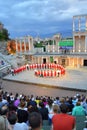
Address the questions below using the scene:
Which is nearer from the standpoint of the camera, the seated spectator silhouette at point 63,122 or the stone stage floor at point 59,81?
the seated spectator silhouette at point 63,122

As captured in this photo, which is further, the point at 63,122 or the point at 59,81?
the point at 59,81

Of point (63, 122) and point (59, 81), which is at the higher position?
point (63, 122)

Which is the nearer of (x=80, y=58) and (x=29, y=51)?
(x=80, y=58)

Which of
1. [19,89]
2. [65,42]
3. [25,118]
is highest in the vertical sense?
[65,42]

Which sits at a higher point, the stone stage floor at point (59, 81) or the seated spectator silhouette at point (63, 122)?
the seated spectator silhouette at point (63, 122)

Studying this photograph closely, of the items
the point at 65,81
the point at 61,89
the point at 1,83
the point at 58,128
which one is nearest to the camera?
the point at 58,128

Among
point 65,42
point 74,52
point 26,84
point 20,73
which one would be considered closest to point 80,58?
point 74,52

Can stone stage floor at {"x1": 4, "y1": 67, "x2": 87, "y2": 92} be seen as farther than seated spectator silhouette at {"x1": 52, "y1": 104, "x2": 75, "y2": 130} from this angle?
Yes

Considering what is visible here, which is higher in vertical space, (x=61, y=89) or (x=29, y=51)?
(x=29, y=51)

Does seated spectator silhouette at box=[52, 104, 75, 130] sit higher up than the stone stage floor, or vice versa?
seated spectator silhouette at box=[52, 104, 75, 130]

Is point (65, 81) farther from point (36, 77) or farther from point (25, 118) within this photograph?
point (25, 118)

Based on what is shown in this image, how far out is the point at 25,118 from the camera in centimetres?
627

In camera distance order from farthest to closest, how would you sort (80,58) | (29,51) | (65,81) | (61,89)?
(29,51)
(80,58)
(65,81)
(61,89)

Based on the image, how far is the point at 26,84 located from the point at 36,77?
9.81ft
